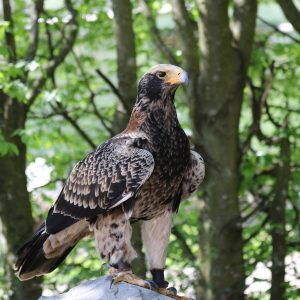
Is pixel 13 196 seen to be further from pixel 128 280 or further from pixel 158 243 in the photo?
pixel 128 280

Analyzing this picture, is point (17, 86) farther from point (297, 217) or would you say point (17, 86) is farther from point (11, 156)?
point (297, 217)

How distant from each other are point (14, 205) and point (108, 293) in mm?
2963

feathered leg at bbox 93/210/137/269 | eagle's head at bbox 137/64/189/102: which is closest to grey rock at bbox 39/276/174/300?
feathered leg at bbox 93/210/137/269

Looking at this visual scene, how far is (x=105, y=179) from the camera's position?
4.72 m

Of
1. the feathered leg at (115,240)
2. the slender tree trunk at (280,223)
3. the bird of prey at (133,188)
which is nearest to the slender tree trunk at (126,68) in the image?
the slender tree trunk at (280,223)

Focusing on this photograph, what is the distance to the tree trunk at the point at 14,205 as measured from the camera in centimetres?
729

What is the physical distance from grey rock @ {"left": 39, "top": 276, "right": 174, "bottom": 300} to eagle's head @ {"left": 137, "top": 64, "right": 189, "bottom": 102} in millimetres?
1124

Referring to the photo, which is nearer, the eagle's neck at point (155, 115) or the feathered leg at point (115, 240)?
the feathered leg at point (115, 240)

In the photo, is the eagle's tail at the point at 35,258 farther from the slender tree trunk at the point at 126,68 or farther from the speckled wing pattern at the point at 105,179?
the slender tree trunk at the point at 126,68

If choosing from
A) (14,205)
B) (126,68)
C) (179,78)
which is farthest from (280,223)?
(179,78)

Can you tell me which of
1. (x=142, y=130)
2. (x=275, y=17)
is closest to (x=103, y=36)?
(x=142, y=130)

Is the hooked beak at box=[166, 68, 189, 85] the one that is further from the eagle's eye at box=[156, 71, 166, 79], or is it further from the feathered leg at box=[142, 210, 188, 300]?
the feathered leg at box=[142, 210, 188, 300]

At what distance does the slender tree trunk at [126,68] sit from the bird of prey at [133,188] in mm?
1872

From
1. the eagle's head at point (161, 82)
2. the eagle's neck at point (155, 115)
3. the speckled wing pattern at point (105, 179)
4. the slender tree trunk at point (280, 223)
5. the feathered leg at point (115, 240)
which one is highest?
the eagle's head at point (161, 82)
